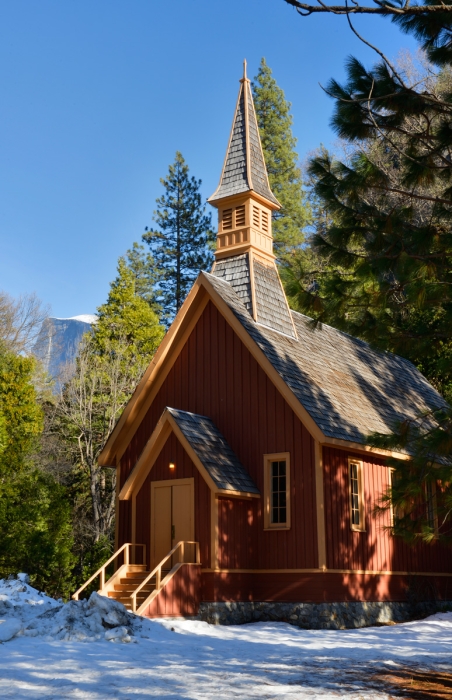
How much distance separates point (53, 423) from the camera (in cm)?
2866

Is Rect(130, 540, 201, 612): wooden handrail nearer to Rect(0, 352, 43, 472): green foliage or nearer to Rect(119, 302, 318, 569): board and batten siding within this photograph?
Rect(119, 302, 318, 569): board and batten siding

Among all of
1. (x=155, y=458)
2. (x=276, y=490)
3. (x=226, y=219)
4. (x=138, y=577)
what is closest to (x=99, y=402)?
(x=226, y=219)

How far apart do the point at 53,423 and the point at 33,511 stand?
7796 mm

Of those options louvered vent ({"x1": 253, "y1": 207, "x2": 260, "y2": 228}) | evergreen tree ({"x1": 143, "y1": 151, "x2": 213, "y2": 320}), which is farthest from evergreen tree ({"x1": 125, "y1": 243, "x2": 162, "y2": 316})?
louvered vent ({"x1": 253, "y1": 207, "x2": 260, "y2": 228})

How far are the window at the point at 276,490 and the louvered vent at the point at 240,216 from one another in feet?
19.4

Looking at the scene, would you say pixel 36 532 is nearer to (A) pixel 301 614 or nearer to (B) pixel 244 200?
(A) pixel 301 614

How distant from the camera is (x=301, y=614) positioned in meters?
14.6

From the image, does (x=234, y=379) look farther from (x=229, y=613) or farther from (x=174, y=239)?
(x=174, y=239)

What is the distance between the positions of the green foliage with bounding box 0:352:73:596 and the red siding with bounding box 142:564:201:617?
7.95 meters

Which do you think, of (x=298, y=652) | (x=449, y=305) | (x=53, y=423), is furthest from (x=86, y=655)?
(x=53, y=423)

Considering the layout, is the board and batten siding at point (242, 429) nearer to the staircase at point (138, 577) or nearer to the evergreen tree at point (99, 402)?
the staircase at point (138, 577)

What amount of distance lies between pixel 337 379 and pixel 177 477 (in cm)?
479

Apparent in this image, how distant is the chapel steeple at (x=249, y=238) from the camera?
17.8 meters

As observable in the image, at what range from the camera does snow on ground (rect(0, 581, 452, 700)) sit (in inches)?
297
